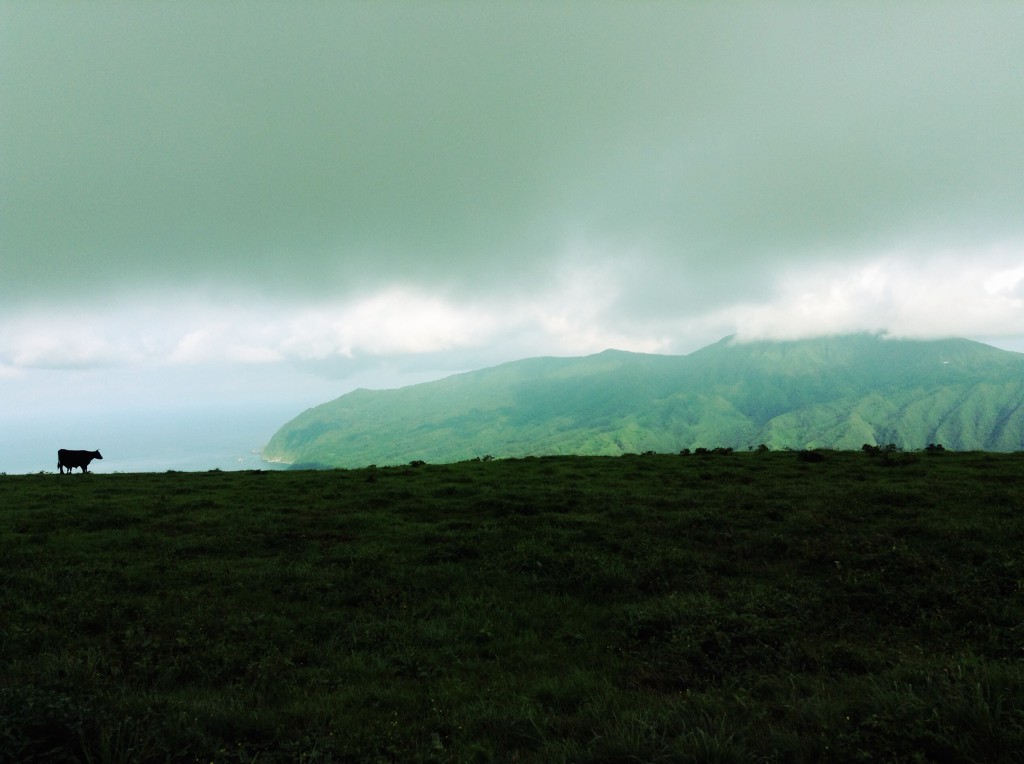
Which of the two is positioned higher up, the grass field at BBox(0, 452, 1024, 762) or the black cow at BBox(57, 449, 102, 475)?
the black cow at BBox(57, 449, 102, 475)

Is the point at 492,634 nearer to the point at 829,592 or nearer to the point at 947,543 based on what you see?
the point at 829,592

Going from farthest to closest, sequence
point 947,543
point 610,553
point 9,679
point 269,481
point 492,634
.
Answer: point 269,481, point 610,553, point 947,543, point 492,634, point 9,679

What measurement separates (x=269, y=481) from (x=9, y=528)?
12.0 meters

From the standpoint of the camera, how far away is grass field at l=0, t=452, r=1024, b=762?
5.70 metres

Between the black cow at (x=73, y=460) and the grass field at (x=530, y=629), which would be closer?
the grass field at (x=530, y=629)

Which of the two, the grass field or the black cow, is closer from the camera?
the grass field

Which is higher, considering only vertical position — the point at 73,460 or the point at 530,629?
the point at 73,460

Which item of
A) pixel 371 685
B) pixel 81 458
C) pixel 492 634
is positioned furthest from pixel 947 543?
pixel 81 458

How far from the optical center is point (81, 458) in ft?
118

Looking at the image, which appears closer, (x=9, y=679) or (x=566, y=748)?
(x=566, y=748)

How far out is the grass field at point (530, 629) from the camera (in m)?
5.70

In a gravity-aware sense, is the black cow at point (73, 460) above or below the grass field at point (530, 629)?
above

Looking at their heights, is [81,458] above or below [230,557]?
above

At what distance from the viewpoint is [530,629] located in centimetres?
984
